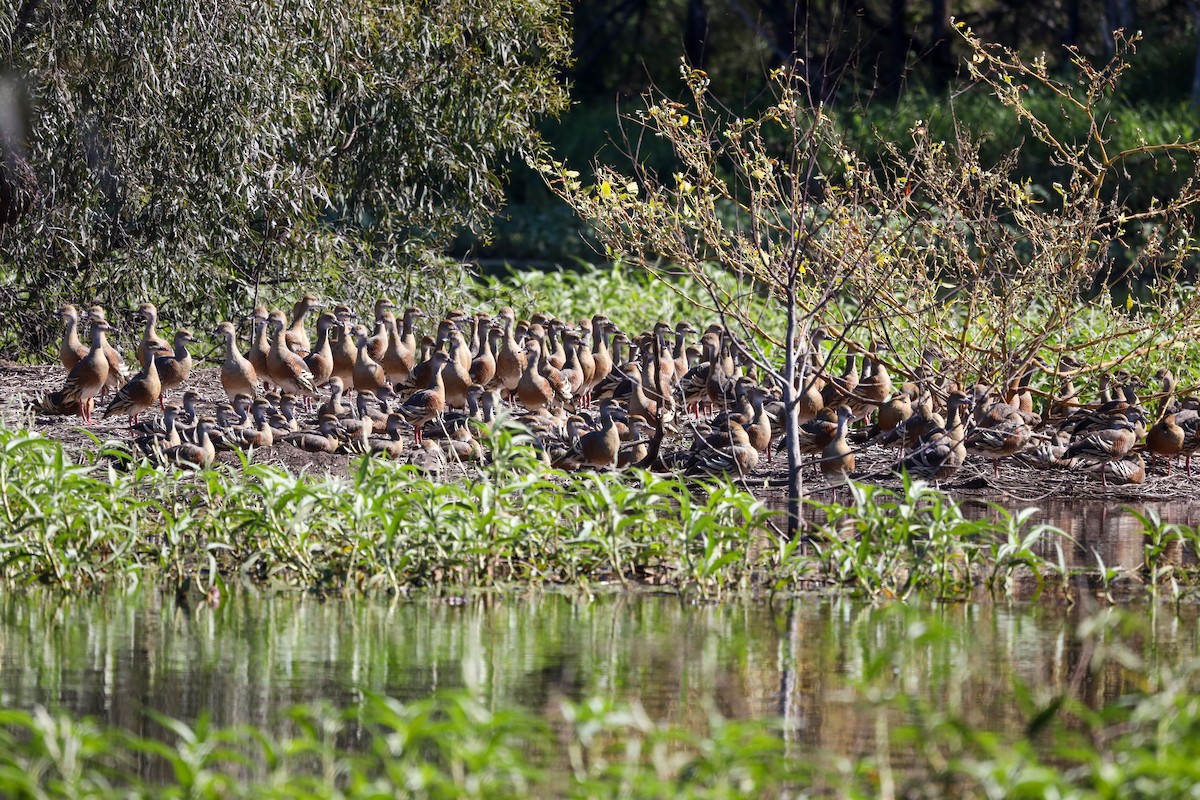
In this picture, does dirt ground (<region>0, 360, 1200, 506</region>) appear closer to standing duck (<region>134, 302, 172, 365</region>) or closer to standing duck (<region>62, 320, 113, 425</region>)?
standing duck (<region>62, 320, 113, 425</region>)

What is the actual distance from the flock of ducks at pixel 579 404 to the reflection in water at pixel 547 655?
3287 mm

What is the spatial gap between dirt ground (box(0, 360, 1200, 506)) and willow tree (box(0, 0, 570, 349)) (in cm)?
297

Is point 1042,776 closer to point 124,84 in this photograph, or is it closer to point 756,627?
point 756,627

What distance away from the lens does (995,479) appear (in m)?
14.5

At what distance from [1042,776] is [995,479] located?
954 cm

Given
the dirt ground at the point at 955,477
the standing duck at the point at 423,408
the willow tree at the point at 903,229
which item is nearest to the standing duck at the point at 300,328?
the standing duck at the point at 423,408

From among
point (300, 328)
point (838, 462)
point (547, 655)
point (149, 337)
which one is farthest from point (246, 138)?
point (547, 655)

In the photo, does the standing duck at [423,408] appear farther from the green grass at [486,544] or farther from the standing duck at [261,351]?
the green grass at [486,544]

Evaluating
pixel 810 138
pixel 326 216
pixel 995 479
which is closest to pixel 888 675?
pixel 810 138

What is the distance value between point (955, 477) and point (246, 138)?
8378mm

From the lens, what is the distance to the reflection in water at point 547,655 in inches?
283

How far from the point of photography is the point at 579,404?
18469 millimetres

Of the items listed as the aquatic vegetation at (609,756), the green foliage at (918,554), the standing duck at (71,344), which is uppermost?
the standing duck at (71,344)

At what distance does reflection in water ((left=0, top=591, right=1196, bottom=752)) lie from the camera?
7184 millimetres
